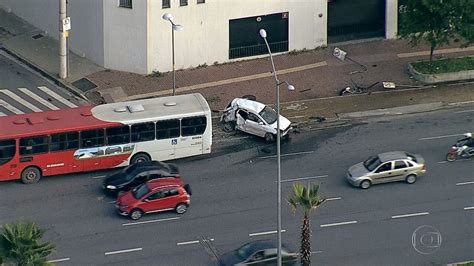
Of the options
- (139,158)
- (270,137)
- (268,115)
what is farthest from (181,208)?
(268,115)

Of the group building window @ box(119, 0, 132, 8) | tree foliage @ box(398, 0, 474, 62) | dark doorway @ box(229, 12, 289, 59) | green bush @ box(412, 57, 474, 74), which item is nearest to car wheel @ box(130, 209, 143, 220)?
building window @ box(119, 0, 132, 8)

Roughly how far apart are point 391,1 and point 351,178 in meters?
20.3

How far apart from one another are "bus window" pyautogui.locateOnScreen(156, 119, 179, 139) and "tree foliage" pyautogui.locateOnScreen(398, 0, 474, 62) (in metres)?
16.8

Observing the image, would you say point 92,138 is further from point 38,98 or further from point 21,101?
point 38,98

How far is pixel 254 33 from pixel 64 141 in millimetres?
18136

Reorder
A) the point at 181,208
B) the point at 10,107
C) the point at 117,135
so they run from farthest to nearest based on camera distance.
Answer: the point at 10,107 → the point at 117,135 → the point at 181,208

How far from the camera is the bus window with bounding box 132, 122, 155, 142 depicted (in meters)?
64.0

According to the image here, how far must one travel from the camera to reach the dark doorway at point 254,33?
76875 millimetres

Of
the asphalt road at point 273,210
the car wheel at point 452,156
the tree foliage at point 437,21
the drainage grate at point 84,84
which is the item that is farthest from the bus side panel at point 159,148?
the tree foliage at point 437,21

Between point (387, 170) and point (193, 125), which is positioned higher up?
point (193, 125)

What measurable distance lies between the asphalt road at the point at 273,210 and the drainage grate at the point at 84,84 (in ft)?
34.3

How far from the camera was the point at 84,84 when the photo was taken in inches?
2931

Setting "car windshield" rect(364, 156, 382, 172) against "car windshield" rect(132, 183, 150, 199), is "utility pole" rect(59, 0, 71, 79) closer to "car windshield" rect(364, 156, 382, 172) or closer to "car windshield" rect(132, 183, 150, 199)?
"car windshield" rect(132, 183, 150, 199)

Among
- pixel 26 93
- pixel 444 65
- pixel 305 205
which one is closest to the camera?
pixel 305 205
